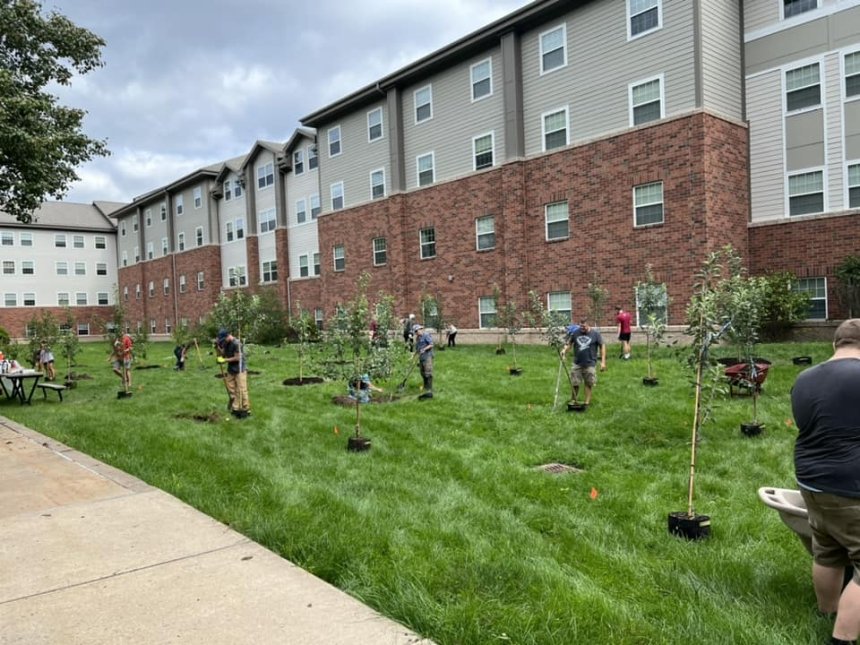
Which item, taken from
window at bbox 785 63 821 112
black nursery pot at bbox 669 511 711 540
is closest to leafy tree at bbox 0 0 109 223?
black nursery pot at bbox 669 511 711 540

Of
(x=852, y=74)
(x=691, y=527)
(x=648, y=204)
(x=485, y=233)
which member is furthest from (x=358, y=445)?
(x=852, y=74)

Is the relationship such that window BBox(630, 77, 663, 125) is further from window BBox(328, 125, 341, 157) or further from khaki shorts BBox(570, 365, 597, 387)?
window BBox(328, 125, 341, 157)

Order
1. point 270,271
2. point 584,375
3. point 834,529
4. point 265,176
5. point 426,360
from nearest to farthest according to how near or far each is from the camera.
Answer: point 834,529
point 584,375
point 426,360
point 265,176
point 270,271

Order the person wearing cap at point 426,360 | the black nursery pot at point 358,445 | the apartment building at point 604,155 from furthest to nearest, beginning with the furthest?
the apartment building at point 604,155
the person wearing cap at point 426,360
the black nursery pot at point 358,445

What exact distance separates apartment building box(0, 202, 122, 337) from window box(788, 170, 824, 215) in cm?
5375

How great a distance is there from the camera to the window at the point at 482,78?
2522 centimetres

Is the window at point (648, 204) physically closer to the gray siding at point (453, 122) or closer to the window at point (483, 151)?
the gray siding at point (453, 122)

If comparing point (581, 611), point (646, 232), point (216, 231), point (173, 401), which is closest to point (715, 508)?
point (581, 611)

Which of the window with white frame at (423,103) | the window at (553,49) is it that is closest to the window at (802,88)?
the window at (553,49)

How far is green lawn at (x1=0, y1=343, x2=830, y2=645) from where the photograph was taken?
3.87m

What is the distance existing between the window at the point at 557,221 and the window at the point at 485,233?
2.58m

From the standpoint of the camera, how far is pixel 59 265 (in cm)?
5794

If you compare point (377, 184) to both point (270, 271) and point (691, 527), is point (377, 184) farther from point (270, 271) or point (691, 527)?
point (691, 527)

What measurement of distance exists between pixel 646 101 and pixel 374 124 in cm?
1437
